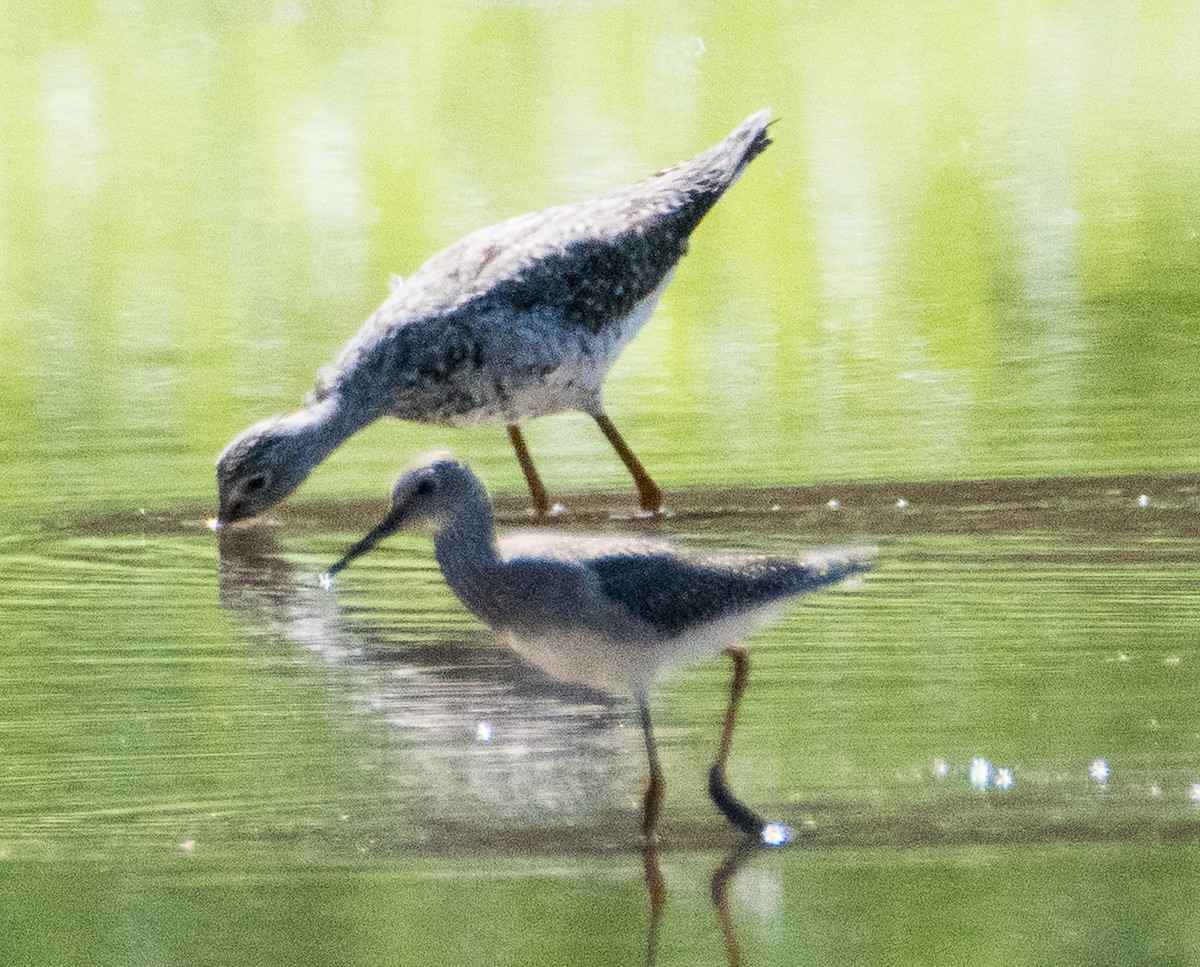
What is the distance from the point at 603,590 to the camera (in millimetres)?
5965

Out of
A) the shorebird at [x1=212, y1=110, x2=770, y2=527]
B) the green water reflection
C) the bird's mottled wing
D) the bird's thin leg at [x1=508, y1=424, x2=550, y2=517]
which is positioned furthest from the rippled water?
the bird's thin leg at [x1=508, y1=424, x2=550, y2=517]

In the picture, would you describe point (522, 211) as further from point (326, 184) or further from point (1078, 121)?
point (1078, 121)

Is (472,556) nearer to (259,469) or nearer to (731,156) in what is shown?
(259,469)

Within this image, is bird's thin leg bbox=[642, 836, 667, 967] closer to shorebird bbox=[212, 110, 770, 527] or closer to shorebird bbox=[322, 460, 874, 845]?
shorebird bbox=[322, 460, 874, 845]

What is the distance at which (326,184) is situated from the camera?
18.9m

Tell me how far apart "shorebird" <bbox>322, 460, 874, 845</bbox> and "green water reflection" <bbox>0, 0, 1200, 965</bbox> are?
0.96 feet

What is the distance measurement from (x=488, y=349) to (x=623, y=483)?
1108 mm

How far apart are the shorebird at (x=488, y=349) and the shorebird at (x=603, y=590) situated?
11.5ft

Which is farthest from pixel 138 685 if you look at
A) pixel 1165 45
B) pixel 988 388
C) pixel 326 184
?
pixel 1165 45

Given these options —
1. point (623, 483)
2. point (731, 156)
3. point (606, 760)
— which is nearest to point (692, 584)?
point (606, 760)

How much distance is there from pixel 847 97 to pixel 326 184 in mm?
4545

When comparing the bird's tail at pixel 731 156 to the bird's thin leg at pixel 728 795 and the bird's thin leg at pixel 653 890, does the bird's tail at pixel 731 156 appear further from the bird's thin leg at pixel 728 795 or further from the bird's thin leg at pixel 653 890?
the bird's thin leg at pixel 653 890

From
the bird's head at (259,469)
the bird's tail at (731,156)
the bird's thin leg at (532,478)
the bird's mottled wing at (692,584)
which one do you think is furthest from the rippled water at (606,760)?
the bird's tail at (731,156)

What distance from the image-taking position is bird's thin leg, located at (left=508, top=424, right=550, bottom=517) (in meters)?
9.92
